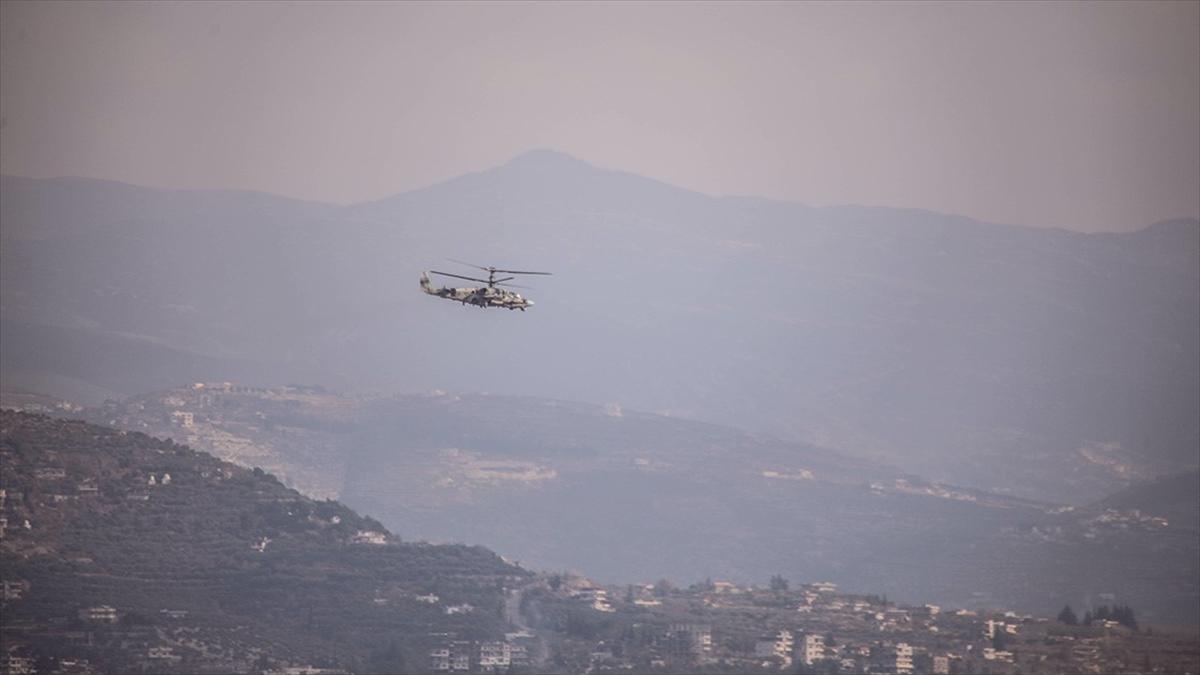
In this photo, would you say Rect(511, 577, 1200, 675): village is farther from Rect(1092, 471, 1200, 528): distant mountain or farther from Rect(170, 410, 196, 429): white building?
Rect(170, 410, 196, 429): white building

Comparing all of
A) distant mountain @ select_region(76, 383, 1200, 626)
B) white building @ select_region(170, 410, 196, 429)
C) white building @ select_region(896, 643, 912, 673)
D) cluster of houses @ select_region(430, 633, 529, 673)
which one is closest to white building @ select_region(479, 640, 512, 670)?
cluster of houses @ select_region(430, 633, 529, 673)

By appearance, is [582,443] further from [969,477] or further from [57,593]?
[57,593]

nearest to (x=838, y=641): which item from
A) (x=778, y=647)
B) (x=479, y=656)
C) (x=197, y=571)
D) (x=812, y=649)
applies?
(x=812, y=649)

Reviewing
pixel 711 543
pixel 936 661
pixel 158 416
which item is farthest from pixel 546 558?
pixel 936 661

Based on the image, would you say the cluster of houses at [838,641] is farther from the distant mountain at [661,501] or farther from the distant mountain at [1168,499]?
the distant mountain at [1168,499]

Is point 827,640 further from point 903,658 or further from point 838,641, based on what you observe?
point 903,658

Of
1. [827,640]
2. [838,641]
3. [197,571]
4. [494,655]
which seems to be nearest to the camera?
[494,655]

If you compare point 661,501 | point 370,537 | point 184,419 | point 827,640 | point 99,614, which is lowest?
point 99,614
